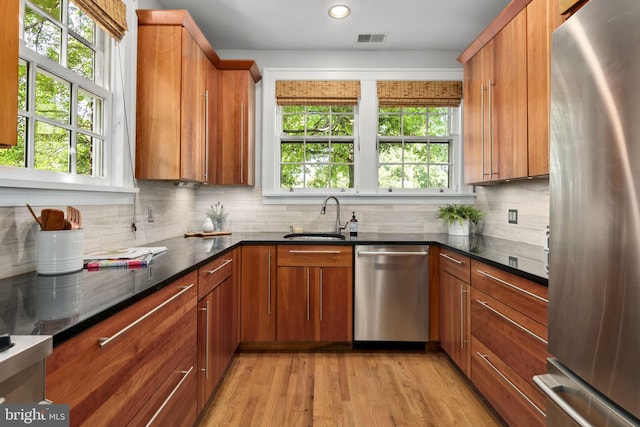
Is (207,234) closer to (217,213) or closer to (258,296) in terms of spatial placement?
(217,213)

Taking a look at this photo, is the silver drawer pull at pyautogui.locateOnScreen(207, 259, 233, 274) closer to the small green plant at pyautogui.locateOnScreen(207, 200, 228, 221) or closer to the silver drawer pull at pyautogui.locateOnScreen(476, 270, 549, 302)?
the small green plant at pyautogui.locateOnScreen(207, 200, 228, 221)

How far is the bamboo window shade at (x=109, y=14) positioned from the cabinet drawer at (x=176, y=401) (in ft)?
6.02

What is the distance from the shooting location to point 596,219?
909 mm

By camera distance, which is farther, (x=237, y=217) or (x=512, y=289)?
(x=237, y=217)

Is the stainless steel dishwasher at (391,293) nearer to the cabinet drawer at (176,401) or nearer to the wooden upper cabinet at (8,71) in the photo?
the cabinet drawer at (176,401)

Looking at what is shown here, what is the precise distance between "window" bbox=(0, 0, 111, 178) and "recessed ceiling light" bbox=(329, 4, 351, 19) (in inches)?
65.6

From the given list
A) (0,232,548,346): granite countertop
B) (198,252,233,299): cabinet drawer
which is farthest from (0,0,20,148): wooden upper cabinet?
(198,252,233,299): cabinet drawer

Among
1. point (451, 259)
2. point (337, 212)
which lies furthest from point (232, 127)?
point (451, 259)

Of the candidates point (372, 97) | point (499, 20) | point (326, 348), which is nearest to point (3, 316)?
point (326, 348)

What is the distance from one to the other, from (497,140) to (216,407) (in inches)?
102

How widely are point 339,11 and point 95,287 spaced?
2.62 metres

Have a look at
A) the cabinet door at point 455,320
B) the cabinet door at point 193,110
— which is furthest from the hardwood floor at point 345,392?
the cabinet door at point 193,110

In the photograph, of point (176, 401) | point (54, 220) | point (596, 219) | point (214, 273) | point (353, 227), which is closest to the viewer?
point (596, 219)

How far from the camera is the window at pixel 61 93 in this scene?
1.59 metres
